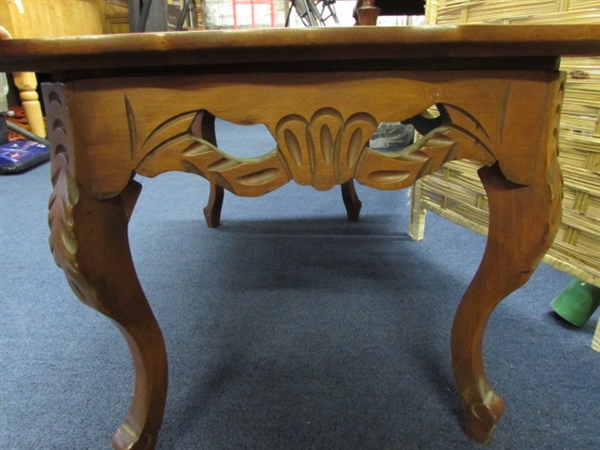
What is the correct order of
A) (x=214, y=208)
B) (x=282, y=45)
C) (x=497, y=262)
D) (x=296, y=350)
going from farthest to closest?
(x=214, y=208), (x=296, y=350), (x=497, y=262), (x=282, y=45)

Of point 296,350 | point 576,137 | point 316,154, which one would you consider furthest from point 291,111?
point 576,137

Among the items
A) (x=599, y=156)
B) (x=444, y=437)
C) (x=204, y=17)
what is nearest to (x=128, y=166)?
(x=444, y=437)

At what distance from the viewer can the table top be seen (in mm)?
370

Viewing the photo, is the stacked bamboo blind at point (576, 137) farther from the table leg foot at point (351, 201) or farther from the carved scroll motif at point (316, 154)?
the table leg foot at point (351, 201)

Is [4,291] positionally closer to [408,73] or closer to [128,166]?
[128,166]

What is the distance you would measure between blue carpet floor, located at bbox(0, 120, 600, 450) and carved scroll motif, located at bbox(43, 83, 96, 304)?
320 millimetres

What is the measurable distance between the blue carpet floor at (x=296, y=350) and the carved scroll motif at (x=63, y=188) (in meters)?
0.32

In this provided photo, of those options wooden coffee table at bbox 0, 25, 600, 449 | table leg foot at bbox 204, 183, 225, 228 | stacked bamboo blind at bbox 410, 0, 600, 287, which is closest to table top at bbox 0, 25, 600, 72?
wooden coffee table at bbox 0, 25, 600, 449

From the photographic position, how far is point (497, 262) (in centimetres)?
54

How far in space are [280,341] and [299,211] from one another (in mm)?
778

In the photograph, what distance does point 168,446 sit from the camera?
628mm

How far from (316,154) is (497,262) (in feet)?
0.89

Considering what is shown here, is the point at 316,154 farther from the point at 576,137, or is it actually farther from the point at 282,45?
the point at 576,137

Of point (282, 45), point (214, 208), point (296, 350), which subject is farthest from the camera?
point (214, 208)
